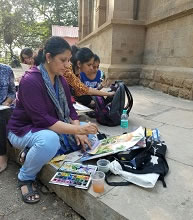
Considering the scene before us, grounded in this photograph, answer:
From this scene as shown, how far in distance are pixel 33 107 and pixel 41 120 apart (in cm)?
14

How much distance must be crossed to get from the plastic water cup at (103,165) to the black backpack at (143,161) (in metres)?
0.06

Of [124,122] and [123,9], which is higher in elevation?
[123,9]

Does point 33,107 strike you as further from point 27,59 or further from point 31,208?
point 27,59

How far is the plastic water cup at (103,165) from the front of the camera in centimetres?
190

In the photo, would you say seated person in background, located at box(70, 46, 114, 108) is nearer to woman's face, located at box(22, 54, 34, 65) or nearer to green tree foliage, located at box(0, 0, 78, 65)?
woman's face, located at box(22, 54, 34, 65)

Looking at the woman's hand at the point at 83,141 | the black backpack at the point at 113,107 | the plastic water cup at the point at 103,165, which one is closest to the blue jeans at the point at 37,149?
the woman's hand at the point at 83,141

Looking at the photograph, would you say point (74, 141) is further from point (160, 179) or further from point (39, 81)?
point (160, 179)

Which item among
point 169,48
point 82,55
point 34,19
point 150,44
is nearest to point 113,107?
point 82,55

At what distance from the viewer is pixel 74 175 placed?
1.86m

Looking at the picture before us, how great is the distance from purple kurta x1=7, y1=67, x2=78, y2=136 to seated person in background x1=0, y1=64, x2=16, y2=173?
354 mm

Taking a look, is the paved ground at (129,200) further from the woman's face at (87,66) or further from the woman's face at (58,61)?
the woman's face at (87,66)

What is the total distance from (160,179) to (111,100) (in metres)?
1.81

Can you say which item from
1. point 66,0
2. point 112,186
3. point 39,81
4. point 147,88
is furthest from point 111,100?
point 66,0

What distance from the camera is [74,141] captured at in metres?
2.33
